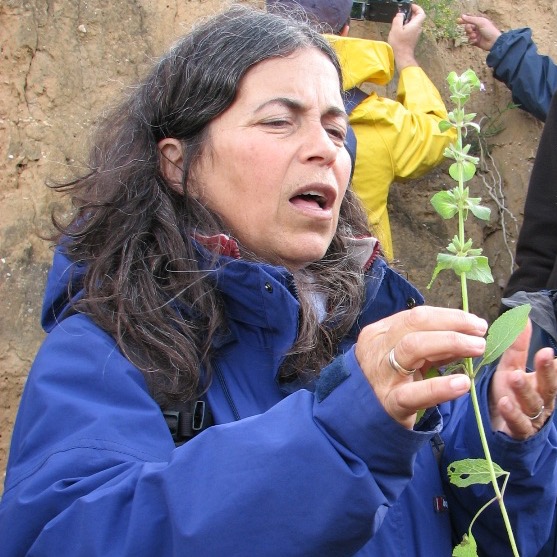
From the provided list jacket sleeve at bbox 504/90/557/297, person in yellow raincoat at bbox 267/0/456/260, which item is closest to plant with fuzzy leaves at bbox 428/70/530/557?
jacket sleeve at bbox 504/90/557/297

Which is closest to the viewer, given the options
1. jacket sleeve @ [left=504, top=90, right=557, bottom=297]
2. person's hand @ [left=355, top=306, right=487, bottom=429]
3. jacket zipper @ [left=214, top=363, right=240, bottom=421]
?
person's hand @ [left=355, top=306, right=487, bottom=429]

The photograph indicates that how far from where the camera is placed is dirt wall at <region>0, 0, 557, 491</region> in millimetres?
3562

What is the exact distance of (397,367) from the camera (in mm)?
1159

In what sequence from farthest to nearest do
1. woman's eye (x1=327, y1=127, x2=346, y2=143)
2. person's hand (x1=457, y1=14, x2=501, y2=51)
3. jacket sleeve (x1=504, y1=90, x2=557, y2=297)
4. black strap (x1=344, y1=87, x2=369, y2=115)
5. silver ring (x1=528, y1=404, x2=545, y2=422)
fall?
person's hand (x1=457, y1=14, x2=501, y2=51)
black strap (x1=344, y1=87, x2=369, y2=115)
jacket sleeve (x1=504, y1=90, x2=557, y2=297)
woman's eye (x1=327, y1=127, x2=346, y2=143)
silver ring (x1=528, y1=404, x2=545, y2=422)

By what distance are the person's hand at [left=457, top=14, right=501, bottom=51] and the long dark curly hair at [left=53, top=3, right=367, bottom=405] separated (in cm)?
251

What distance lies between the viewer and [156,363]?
156 centimetres

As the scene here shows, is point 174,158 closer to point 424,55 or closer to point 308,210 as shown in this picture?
point 308,210

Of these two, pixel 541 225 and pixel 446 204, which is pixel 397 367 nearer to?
pixel 446 204

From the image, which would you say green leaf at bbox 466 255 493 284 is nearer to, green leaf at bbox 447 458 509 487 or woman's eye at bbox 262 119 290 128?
green leaf at bbox 447 458 509 487

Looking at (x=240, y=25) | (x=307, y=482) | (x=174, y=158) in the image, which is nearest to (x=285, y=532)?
(x=307, y=482)

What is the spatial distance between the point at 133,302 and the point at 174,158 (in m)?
0.45

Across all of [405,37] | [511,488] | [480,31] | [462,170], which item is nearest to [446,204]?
[462,170]

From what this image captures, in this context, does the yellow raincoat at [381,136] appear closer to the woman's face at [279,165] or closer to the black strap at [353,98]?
the black strap at [353,98]

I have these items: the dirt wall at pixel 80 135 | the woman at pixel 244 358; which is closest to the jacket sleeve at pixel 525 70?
the dirt wall at pixel 80 135
